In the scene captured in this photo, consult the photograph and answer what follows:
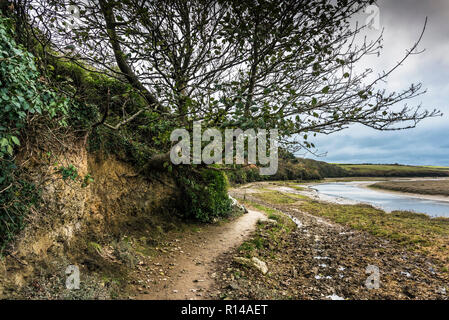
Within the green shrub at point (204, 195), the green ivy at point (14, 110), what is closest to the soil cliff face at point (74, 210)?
the green ivy at point (14, 110)

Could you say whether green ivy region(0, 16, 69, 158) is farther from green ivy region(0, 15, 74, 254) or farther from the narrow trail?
the narrow trail

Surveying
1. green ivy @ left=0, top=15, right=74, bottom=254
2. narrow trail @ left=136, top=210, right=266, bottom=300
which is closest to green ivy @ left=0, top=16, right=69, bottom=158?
green ivy @ left=0, top=15, right=74, bottom=254

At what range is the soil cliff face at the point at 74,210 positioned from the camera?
4.36 m

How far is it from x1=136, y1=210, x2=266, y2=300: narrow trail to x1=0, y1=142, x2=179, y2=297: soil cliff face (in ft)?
6.08

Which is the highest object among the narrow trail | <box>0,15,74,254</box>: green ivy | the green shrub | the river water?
<box>0,15,74,254</box>: green ivy

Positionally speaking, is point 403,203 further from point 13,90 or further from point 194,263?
point 13,90

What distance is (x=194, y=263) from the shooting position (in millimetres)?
6996

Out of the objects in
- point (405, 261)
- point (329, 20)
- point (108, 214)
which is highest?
point (329, 20)

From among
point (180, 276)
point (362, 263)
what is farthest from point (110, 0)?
point (362, 263)

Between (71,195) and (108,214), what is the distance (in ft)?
6.21

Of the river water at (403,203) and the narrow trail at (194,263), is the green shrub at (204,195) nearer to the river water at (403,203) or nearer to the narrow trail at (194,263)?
the narrow trail at (194,263)

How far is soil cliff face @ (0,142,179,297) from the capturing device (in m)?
4.36

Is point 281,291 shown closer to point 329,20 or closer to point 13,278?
point 13,278
